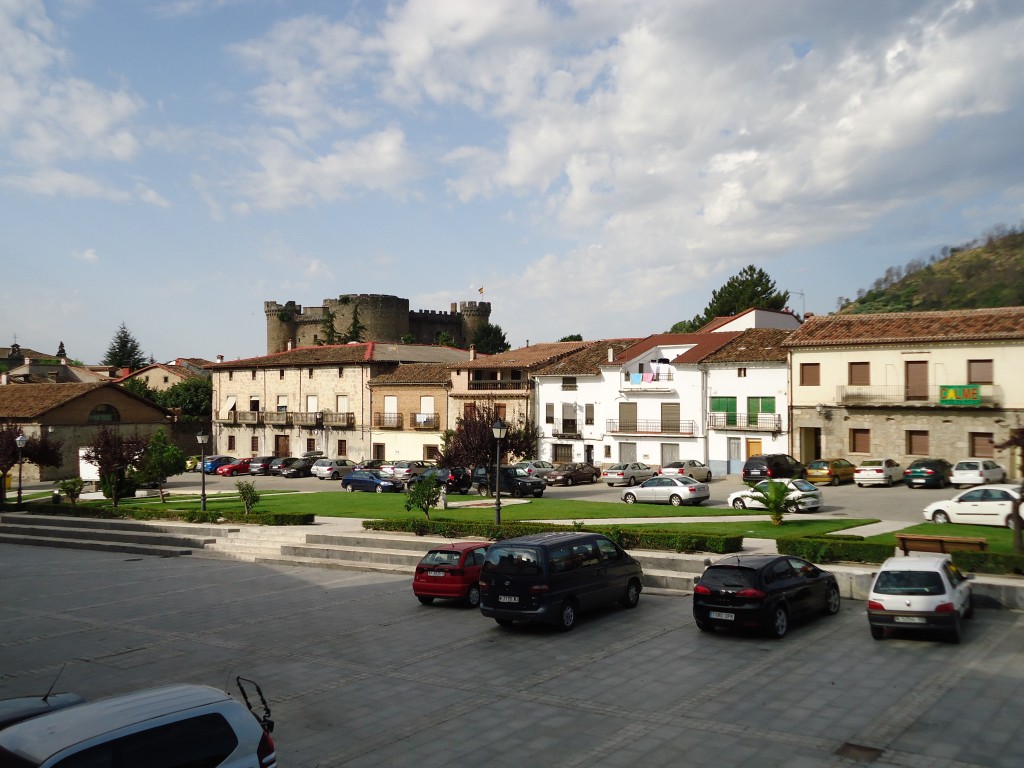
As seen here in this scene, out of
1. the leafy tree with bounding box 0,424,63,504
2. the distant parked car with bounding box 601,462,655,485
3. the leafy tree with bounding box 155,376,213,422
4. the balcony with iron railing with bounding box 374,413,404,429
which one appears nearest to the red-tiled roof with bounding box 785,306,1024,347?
the distant parked car with bounding box 601,462,655,485

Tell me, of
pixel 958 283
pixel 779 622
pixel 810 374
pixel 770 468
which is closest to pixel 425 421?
pixel 810 374

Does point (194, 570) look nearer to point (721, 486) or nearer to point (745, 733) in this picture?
point (745, 733)

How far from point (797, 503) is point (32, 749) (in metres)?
27.0

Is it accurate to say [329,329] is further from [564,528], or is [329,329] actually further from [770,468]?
[564,528]

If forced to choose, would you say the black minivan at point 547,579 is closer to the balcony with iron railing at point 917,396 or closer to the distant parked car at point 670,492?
the distant parked car at point 670,492

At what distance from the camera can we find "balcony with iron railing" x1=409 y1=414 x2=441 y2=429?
61.4 m

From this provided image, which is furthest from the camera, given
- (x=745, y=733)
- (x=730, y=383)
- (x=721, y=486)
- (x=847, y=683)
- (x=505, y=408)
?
(x=505, y=408)

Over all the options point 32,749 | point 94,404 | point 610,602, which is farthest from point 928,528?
point 94,404

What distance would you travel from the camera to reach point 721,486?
42469mm

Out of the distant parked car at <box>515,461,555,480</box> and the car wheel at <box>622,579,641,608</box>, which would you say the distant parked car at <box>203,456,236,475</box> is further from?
the car wheel at <box>622,579,641,608</box>

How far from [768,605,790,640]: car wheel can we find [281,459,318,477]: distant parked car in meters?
45.4

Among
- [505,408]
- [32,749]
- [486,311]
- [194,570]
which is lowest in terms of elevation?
[194,570]

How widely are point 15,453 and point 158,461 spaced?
32.4 ft

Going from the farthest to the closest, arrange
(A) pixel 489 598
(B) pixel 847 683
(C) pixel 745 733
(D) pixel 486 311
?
1. (D) pixel 486 311
2. (A) pixel 489 598
3. (B) pixel 847 683
4. (C) pixel 745 733
